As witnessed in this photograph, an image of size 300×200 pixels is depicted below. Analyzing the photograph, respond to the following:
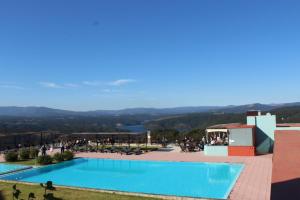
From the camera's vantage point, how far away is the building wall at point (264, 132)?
19328mm

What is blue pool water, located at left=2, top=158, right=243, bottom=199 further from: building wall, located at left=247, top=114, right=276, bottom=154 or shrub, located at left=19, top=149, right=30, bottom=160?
building wall, located at left=247, top=114, right=276, bottom=154

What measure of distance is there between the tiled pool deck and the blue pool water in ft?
1.60

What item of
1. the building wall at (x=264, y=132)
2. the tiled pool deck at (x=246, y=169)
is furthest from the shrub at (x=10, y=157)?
the building wall at (x=264, y=132)

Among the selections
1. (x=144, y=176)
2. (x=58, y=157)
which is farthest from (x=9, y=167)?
(x=144, y=176)

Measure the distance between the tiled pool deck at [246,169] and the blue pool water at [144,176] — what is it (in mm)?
488

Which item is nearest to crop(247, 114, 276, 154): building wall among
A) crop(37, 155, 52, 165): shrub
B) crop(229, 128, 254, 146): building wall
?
crop(229, 128, 254, 146): building wall

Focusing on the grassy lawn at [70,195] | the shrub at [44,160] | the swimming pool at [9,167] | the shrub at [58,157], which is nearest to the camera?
the grassy lawn at [70,195]

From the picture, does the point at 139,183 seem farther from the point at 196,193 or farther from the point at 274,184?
the point at 274,184

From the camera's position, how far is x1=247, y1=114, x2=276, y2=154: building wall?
19.3m

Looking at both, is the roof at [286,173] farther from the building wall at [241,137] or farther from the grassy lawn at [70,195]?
the building wall at [241,137]

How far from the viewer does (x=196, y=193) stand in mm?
12461

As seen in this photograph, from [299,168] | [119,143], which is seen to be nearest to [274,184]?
[299,168]

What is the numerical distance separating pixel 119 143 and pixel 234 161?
1146 cm

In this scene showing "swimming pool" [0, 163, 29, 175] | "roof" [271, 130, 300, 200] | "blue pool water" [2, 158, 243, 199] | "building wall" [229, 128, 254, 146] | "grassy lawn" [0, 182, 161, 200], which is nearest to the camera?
"roof" [271, 130, 300, 200]
